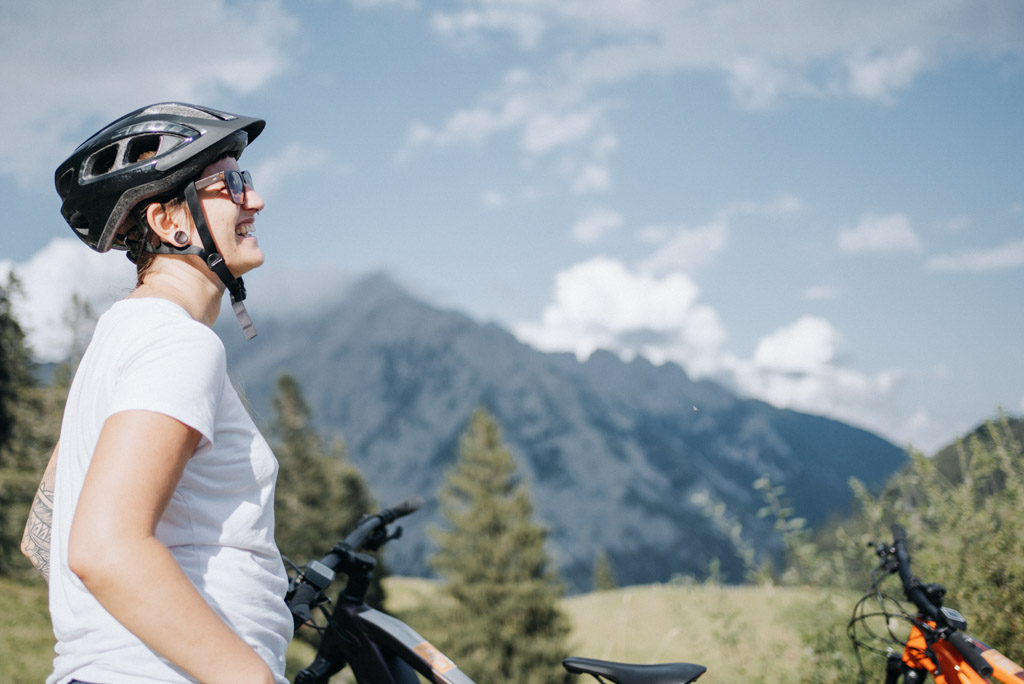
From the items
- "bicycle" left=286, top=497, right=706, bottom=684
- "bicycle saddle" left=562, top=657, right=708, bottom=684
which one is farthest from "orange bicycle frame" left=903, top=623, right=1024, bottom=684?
"bicycle" left=286, top=497, right=706, bottom=684

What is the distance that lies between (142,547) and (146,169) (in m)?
1.15

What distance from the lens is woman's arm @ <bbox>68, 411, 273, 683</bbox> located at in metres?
1.38

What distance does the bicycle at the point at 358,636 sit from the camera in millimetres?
3211

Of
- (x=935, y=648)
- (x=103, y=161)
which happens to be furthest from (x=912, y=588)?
(x=103, y=161)

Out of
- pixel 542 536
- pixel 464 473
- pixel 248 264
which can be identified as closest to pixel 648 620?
pixel 542 536

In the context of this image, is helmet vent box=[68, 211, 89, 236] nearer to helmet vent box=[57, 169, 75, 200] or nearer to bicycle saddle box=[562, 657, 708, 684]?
helmet vent box=[57, 169, 75, 200]

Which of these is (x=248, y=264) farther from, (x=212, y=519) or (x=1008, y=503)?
(x=1008, y=503)

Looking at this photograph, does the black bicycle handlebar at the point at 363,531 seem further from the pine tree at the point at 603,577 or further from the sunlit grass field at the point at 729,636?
the pine tree at the point at 603,577

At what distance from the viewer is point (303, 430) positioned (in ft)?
156

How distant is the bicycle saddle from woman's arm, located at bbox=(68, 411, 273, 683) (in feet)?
5.59

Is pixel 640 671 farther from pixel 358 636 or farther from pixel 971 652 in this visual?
pixel 971 652

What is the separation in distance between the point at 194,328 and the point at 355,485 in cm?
4497

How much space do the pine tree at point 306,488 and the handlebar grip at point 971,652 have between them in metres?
35.7

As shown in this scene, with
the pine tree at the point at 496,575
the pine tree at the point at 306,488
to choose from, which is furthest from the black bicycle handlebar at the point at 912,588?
the pine tree at the point at 306,488
